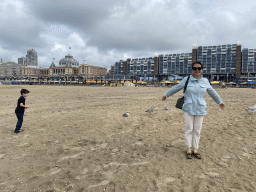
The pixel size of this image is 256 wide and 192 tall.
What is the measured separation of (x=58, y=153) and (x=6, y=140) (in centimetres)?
214

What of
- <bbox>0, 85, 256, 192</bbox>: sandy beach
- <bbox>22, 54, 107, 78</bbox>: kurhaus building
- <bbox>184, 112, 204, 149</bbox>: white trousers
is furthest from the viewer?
<bbox>22, 54, 107, 78</bbox>: kurhaus building

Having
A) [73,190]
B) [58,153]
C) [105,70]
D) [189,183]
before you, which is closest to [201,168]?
[189,183]

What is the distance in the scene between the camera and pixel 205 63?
106875 millimetres

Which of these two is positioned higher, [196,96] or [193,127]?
[196,96]

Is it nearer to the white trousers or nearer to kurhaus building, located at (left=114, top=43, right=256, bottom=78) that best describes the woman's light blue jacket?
the white trousers

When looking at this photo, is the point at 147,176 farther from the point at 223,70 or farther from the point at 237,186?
the point at 223,70

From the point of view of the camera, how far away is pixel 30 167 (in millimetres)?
3410

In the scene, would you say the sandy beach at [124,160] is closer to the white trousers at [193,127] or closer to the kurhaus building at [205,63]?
the white trousers at [193,127]

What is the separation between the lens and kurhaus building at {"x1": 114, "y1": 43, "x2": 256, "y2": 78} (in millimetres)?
96125

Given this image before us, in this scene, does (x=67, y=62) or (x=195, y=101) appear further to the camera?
(x=67, y=62)

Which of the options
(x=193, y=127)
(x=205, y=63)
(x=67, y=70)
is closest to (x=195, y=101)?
(x=193, y=127)

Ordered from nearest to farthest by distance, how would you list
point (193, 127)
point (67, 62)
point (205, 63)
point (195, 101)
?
1. point (195, 101)
2. point (193, 127)
3. point (205, 63)
4. point (67, 62)

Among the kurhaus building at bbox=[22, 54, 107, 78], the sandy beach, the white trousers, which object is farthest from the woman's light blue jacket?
the kurhaus building at bbox=[22, 54, 107, 78]

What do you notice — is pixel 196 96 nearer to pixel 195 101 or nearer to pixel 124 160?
pixel 195 101
